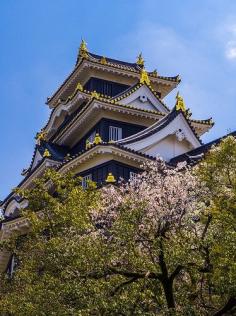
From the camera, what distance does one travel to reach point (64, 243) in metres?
15.3

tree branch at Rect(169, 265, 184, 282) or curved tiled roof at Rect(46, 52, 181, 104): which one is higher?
curved tiled roof at Rect(46, 52, 181, 104)

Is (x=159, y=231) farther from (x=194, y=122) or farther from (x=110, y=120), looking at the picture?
(x=194, y=122)

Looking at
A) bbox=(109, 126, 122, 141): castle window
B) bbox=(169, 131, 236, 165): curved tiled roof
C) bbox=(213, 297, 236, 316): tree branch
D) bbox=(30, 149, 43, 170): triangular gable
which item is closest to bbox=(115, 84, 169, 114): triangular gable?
bbox=(109, 126, 122, 141): castle window

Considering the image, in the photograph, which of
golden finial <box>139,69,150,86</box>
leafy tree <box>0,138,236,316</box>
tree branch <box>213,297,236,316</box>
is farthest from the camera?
golden finial <box>139,69,150,86</box>

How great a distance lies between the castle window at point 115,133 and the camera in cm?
3334

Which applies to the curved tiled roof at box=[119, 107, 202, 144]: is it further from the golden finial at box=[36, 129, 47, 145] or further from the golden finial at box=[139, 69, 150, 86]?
the golden finial at box=[36, 129, 47, 145]

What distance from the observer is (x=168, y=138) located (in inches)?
1287

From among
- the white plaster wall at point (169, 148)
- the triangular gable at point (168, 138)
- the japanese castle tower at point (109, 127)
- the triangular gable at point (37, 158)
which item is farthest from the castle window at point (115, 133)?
the triangular gable at point (37, 158)

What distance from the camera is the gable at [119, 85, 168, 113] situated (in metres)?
34.8

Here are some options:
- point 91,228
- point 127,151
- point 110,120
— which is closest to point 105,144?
point 127,151

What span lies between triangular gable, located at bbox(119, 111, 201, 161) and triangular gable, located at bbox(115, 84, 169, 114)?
3.15 meters

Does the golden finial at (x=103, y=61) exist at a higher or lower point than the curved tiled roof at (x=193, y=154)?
higher

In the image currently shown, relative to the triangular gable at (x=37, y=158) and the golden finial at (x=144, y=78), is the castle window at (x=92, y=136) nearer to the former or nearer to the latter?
the golden finial at (x=144, y=78)

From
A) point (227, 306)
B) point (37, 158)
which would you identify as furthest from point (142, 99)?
point (227, 306)
